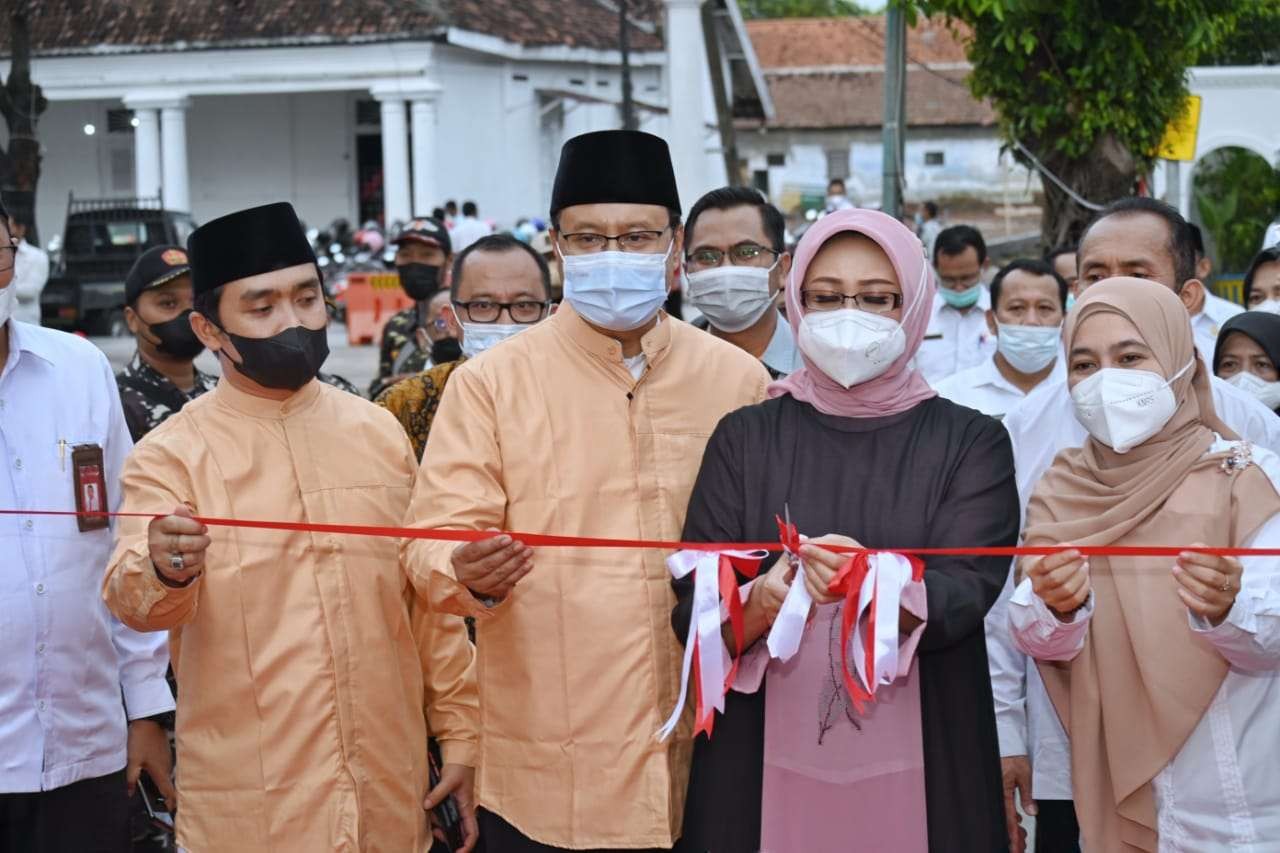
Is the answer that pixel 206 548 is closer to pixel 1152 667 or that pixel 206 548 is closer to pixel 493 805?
pixel 493 805

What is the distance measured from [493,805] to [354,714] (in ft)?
1.30

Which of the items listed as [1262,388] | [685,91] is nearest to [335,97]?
[685,91]

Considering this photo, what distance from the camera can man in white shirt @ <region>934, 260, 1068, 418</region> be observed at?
645cm

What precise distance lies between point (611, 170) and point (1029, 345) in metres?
3.12

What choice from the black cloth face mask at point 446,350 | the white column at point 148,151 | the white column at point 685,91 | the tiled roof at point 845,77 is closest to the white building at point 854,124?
the tiled roof at point 845,77

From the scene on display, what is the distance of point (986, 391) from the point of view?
6484mm

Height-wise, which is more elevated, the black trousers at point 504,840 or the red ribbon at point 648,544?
the red ribbon at point 648,544

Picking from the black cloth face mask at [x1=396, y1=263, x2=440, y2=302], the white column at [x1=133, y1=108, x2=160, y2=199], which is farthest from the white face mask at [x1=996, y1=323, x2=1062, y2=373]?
the white column at [x1=133, y1=108, x2=160, y2=199]

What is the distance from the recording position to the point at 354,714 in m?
3.69

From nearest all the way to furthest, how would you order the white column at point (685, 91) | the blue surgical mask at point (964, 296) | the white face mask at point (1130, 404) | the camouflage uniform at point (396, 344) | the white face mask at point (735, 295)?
1. the white face mask at point (1130, 404)
2. the white face mask at point (735, 295)
3. the camouflage uniform at point (396, 344)
4. the blue surgical mask at point (964, 296)
5. the white column at point (685, 91)

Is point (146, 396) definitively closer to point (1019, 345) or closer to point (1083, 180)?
point (1019, 345)

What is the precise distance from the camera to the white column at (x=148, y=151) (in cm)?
3281

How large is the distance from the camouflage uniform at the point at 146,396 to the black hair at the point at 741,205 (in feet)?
6.13

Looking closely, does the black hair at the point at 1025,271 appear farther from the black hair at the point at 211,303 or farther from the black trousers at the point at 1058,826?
the black hair at the point at 211,303
